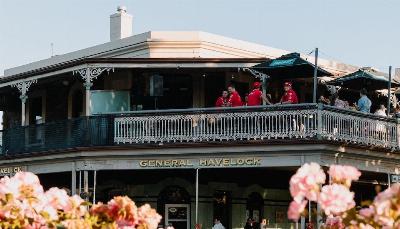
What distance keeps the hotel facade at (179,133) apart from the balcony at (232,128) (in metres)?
0.03

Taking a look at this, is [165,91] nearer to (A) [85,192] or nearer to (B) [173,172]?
(B) [173,172]

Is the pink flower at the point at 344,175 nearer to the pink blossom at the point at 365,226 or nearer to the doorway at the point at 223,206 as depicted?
the pink blossom at the point at 365,226

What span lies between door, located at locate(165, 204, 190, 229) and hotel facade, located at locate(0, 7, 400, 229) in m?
0.03

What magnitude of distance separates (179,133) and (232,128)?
1575 mm

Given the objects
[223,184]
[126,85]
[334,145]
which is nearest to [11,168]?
→ [126,85]

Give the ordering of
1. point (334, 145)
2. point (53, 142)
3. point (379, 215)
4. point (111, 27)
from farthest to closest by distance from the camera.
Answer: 1. point (111, 27)
2. point (53, 142)
3. point (334, 145)
4. point (379, 215)

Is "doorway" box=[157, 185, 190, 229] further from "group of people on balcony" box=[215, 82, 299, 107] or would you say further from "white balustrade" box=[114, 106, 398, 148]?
"group of people on balcony" box=[215, 82, 299, 107]

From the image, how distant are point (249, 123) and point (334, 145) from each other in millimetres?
2263

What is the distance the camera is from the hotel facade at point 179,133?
2056 cm

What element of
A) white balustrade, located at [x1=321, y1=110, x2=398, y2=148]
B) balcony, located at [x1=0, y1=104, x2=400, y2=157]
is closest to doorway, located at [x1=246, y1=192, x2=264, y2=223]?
balcony, located at [x1=0, y1=104, x2=400, y2=157]

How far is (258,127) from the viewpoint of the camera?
20516mm

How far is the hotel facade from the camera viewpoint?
20562 mm

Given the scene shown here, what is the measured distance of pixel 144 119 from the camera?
21.8 metres

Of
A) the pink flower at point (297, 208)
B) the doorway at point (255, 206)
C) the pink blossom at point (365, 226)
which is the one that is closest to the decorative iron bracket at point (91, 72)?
the doorway at point (255, 206)
